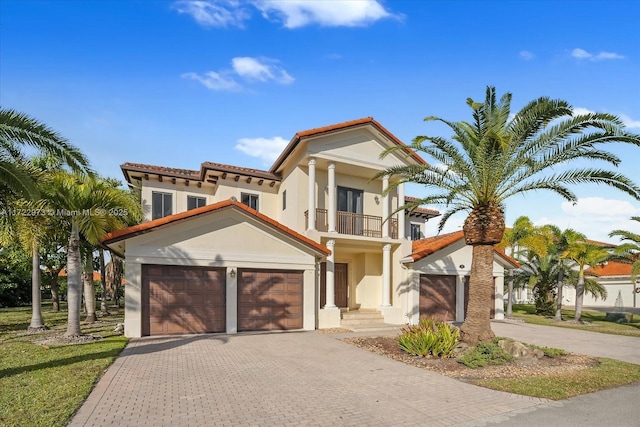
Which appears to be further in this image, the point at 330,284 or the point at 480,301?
the point at 330,284

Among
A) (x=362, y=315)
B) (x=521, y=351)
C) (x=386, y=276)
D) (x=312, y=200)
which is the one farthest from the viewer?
(x=386, y=276)

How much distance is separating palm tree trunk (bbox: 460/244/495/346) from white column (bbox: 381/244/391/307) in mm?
6881

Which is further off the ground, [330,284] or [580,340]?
[330,284]

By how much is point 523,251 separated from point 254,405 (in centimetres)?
2607

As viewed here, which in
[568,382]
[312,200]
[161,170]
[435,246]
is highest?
[161,170]

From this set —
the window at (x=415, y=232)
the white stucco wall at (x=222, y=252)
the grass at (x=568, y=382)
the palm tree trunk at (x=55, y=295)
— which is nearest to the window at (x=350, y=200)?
the white stucco wall at (x=222, y=252)

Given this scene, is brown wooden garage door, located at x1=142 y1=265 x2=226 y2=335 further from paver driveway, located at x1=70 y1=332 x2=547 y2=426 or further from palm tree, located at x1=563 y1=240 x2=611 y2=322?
palm tree, located at x1=563 y1=240 x2=611 y2=322

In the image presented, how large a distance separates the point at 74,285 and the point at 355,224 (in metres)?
12.4

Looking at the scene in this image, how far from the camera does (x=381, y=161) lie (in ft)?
64.9

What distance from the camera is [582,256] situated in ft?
75.3

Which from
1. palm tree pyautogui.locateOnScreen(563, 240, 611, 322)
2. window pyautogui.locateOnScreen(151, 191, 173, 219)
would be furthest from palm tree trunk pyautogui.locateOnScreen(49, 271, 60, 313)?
palm tree pyautogui.locateOnScreen(563, 240, 611, 322)

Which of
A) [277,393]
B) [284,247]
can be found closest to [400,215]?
[284,247]

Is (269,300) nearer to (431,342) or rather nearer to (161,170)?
(431,342)

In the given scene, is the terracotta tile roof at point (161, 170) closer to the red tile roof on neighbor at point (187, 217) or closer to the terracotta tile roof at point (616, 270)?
the red tile roof on neighbor at point (187, 217)
